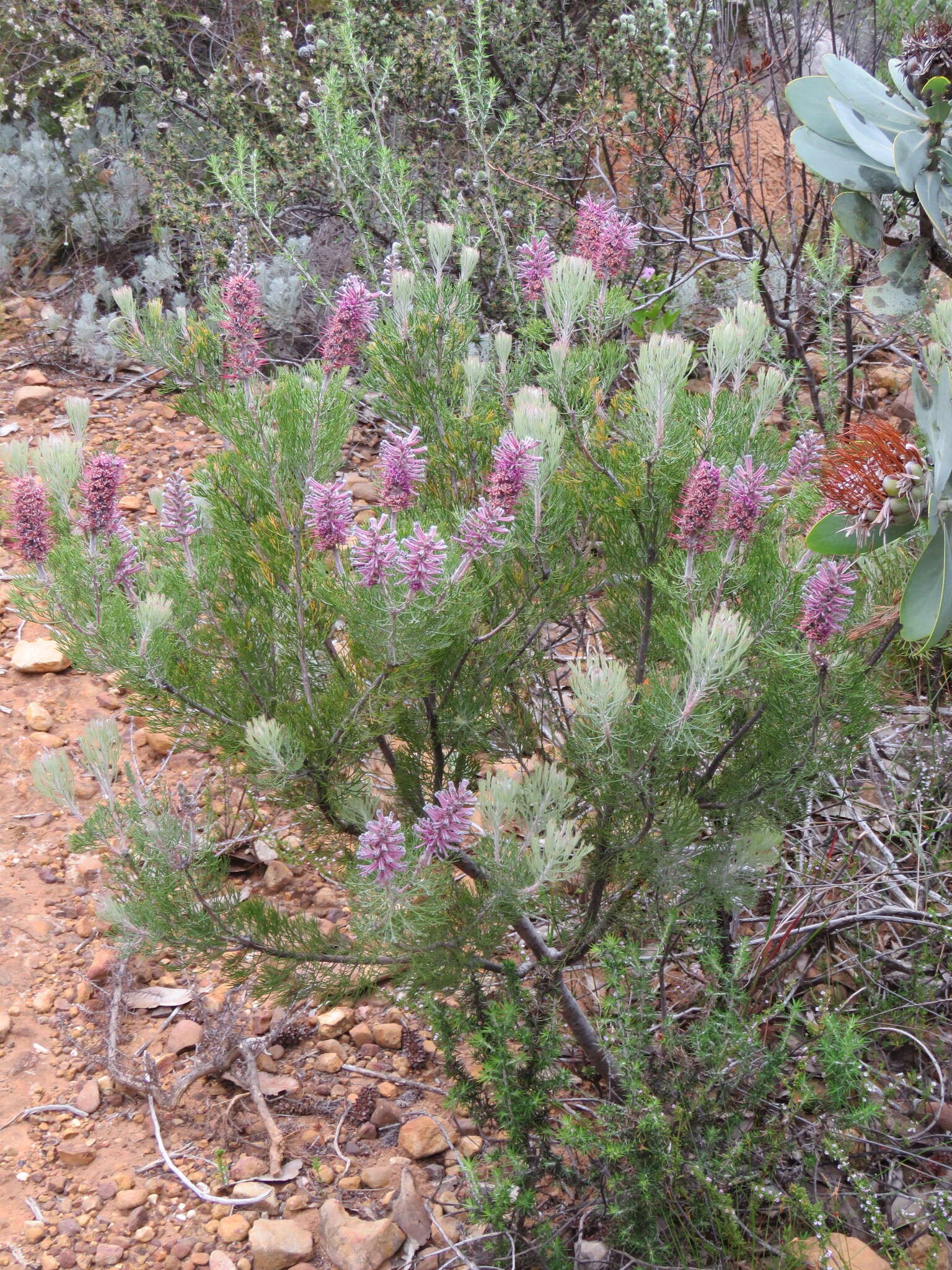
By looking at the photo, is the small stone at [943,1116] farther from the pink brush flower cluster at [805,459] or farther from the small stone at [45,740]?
the small stone at [45,740]

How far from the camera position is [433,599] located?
1623 mm

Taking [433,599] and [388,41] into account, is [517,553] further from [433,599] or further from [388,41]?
[388,41]

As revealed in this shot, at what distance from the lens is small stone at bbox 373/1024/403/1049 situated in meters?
2.67

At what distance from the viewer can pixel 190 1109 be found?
8.05 ft

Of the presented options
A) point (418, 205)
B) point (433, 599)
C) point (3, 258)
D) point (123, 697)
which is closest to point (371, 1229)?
point (433, 599)

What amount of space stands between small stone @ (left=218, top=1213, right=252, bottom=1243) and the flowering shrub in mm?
552

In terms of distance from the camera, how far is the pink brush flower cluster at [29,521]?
71.8 inches

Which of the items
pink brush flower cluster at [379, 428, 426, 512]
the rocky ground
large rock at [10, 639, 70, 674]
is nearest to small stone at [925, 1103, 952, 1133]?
the rocky ground

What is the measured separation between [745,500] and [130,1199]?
192cm

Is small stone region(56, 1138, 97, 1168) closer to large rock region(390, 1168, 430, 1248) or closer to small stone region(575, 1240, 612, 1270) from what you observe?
large rock region(390, 1168, 430, 1248)

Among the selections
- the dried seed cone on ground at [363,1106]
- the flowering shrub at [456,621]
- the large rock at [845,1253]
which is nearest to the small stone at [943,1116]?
the large rock at [845,1253]

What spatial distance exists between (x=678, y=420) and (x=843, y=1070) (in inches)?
49.6

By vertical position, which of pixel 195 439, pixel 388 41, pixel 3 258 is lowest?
pixel 195 439

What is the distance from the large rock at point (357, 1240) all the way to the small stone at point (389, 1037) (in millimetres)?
521
